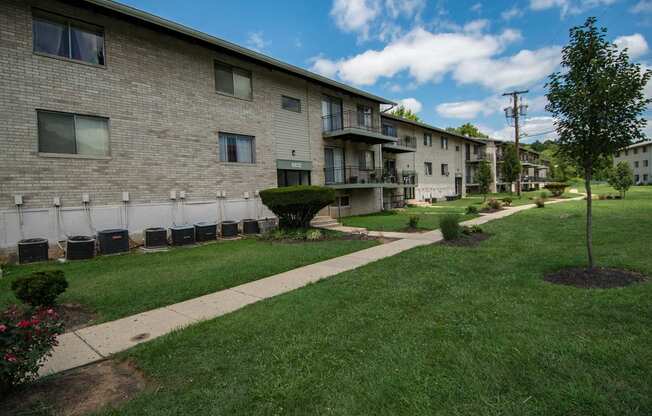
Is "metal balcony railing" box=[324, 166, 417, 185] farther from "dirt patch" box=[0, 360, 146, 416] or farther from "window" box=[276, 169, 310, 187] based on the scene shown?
"dirt patch" box=[0, 360, 146, 416]

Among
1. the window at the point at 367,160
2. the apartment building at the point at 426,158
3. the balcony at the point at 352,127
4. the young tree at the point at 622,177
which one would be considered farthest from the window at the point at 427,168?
the young tree at the point at 622,177

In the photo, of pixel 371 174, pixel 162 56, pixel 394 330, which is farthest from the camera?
pixel 371 174

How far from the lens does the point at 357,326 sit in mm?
4105

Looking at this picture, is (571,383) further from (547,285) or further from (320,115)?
(320,115)

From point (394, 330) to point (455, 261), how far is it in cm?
408

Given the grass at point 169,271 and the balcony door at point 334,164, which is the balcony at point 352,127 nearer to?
the balcony door at point 334,164

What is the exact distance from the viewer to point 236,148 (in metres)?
15.4

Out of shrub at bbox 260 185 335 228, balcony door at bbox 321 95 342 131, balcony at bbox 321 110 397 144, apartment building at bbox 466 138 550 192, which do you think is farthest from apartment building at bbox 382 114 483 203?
shrub at bbox 260 185 335 228

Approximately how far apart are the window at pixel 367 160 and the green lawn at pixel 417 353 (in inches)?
704

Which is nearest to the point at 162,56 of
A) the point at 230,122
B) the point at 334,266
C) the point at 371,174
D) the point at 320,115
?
the point at 230,122

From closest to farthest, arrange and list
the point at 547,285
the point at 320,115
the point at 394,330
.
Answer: the point at 394,330
the point at 547,285
the point at 320,115

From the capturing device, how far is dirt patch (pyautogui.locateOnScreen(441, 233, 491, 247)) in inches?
382

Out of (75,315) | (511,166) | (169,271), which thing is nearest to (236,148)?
(169,271)

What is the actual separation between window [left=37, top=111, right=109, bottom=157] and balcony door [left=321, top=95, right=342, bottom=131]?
12267mm
